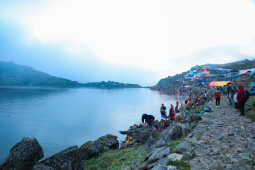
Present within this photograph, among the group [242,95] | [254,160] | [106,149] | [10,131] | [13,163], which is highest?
[242,95]

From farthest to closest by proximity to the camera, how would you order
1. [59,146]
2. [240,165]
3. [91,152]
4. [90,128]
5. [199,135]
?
[90,128] → [59,146] → [91,152] → [199,135] → [240,165]

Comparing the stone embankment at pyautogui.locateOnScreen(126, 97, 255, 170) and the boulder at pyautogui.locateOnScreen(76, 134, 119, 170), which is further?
the boulder at pyautogui.locateOnScreen(76, 134, 119, 170)

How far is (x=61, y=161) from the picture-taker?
8766mm

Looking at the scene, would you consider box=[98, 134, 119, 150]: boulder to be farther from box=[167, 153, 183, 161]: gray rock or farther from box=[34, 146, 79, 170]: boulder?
box=[167, 153, 183, 161]: gray rock

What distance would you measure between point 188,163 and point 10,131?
103 feet

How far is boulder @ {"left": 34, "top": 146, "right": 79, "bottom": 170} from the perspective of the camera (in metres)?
8.28

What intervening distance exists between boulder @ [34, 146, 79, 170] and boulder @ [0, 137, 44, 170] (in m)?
0.99

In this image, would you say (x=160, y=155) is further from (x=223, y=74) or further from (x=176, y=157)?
(x=223, y=74)

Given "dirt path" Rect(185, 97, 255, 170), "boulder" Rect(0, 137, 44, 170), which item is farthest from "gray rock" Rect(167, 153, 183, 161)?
"boulder" Rect(0, 137, 44, 170)

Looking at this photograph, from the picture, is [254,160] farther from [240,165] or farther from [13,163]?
[13,163]

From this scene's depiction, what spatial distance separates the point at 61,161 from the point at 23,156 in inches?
95.0

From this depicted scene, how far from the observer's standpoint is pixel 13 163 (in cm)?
845

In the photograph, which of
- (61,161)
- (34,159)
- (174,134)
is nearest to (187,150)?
(174,134)

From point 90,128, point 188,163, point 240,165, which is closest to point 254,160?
point 240,165
